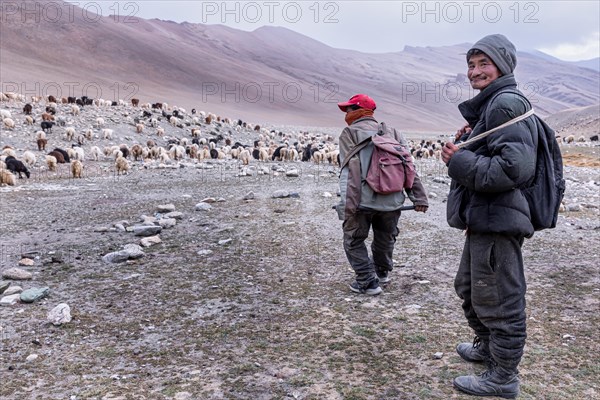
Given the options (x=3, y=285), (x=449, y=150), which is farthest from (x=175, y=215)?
(x=449, y=150)

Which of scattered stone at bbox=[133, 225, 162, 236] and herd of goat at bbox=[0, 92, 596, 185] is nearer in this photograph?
scattered stone at bbox=[133, 225, 162, 236]

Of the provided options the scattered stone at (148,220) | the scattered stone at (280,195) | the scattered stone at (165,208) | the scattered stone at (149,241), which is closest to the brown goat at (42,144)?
the scattered stone at (165,208)

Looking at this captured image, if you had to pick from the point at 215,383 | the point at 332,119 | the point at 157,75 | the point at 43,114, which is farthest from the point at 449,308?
the point at 157,75

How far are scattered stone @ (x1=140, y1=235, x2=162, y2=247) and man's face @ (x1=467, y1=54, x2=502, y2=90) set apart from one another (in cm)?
394

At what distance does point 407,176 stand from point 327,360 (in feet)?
4.79

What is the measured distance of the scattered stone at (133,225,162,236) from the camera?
5.79 metres

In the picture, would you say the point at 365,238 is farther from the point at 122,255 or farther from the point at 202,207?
the point at 202,207

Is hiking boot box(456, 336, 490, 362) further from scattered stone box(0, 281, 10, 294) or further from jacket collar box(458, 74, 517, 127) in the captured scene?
scattered stone box(0, 281, 10, 294)

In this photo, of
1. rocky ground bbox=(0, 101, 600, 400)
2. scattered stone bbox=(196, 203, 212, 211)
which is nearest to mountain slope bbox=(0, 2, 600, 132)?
scattered stone bbox=(196, 203, 212, 211)

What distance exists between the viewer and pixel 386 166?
11.7ft

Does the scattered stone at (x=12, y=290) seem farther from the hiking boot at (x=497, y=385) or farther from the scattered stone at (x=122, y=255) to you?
the hiking boot at (x=497, y=385)

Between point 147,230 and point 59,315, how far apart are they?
94.1 inches

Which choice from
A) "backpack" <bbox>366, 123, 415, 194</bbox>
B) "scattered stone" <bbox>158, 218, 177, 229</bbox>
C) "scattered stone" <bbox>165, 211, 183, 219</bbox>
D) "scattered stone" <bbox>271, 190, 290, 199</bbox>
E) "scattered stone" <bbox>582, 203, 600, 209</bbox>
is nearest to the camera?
"backpack" <bbox>366, 123, 415, 194</bbox>

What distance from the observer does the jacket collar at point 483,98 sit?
2254mm
